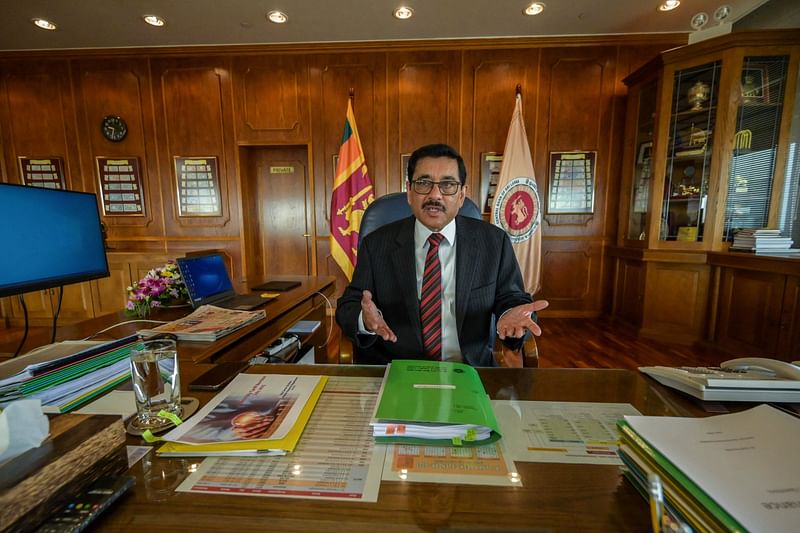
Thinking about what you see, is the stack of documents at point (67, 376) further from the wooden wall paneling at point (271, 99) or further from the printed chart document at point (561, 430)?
the wooden wall paneling at point (271, 99)

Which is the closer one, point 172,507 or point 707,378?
point 172,507

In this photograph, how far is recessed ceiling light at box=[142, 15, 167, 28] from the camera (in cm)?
320

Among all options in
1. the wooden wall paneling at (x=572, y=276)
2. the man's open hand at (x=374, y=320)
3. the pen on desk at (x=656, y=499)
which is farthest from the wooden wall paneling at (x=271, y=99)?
the pen on desk at (x=656, y=499)

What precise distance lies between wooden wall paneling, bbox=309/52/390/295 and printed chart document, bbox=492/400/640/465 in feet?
11.4

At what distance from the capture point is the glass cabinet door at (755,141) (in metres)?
2.72

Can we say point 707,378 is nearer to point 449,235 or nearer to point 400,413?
point 400,413

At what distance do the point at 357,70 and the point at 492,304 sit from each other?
3.41 meters

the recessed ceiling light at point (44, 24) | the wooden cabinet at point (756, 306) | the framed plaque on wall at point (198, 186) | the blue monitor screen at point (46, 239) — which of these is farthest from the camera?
the framed plaque on wall at point (198, 186)

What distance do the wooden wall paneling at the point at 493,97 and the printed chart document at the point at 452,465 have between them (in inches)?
142

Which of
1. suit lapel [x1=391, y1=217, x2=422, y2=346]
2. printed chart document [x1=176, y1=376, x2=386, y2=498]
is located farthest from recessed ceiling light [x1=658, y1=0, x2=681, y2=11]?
printed chart document [x1=176, y1=376, x2=386, y2=498]

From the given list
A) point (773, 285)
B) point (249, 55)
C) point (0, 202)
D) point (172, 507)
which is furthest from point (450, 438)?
point (249, 55)

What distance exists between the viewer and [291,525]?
0.40 meters

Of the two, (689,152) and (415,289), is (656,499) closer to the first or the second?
(415,289)

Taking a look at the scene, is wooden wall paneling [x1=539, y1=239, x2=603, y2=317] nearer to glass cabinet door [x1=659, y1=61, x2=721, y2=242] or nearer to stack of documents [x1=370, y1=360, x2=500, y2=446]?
glass cabinet door [x1=659, y1=61, x2=721, y2=242]
